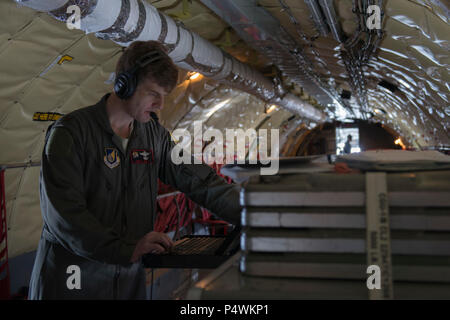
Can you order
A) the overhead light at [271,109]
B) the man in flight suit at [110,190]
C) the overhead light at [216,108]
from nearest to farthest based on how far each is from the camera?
1. the man in flight suit at [110,190]
2. the overhead light at [216,108]
3. the overhead light at [271,109]

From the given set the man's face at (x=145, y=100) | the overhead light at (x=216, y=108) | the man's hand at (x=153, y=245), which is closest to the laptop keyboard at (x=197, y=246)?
the man's hand at (x=153, y=245)

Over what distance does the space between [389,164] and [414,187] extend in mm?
134

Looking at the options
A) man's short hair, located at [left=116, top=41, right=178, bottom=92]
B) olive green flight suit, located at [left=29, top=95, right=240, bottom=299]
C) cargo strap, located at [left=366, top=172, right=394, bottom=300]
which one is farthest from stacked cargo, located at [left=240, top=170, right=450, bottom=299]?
man's short hair, located at [left=116, top=41, right=178, bottom=92]

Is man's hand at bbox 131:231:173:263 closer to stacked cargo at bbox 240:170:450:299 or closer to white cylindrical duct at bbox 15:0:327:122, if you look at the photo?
stacked cargo at bbox 240:170:450:299

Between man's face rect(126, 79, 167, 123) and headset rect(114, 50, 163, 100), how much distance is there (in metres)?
0.04

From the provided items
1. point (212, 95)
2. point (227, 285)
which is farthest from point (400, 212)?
point (212, 95)

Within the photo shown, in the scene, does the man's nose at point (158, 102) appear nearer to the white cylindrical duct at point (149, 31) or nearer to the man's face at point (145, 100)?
the man's face at point (145, 100)

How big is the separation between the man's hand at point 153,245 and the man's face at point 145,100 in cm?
61

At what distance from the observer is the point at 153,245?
136cm

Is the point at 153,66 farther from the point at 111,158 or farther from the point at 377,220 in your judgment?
the point at 377,220

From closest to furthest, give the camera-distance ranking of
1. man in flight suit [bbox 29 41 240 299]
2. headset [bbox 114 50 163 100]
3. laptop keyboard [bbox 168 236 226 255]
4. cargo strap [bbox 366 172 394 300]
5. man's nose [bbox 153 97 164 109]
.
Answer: cargo strap [bbox 366 172 394 300] → laptop keyboard [bbox 168 236 226 255] → man in flight suit [bbox 29 41 240 299] → headset [bbox 114 50 163 100] → man's nose [bbox 153 97 164 109]

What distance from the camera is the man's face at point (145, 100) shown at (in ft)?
5.53

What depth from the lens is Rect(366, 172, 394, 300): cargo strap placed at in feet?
2.98

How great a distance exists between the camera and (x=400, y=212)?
926 mm
